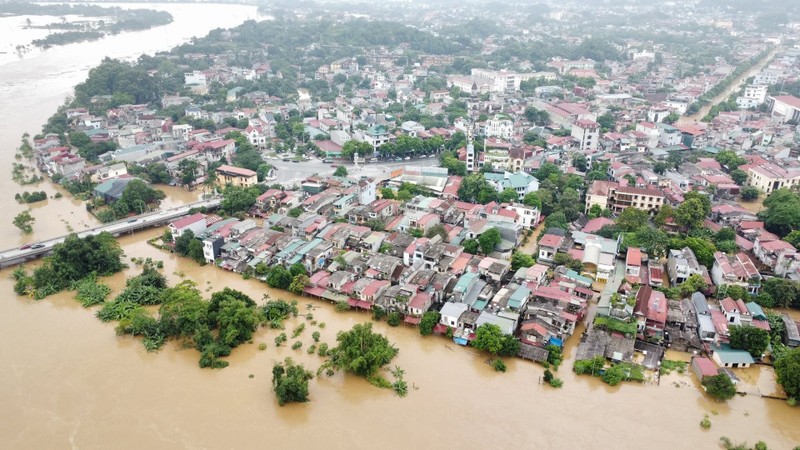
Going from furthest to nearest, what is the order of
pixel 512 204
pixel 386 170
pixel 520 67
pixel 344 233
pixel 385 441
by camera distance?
pixel 520 67 → pixel 386 170 → pixel 512 204 → pixel 344 233 → pixel 385 441

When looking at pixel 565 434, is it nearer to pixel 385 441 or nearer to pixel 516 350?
pixel 516 350

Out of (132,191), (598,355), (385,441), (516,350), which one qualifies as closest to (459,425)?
(385,441)

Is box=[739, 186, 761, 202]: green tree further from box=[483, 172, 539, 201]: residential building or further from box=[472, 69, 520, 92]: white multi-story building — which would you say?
box=[472, 69, 520, 92]: white multi-story building

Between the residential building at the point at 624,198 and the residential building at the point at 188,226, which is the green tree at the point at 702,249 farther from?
the residential building at the point at 188,226

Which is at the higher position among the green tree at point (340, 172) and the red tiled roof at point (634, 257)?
the red tiled roof at point (634, 257)

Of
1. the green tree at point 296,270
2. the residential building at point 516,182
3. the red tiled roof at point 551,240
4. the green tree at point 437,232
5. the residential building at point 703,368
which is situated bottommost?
the residential building at point 703,368

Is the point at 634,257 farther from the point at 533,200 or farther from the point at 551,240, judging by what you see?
the point at 533,200

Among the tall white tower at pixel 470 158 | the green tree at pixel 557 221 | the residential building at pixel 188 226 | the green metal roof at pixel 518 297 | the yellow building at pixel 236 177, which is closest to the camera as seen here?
the green metal roof at pixel 518 297

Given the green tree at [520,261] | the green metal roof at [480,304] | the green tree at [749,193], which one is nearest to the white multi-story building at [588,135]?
the green tree at [749,193]
